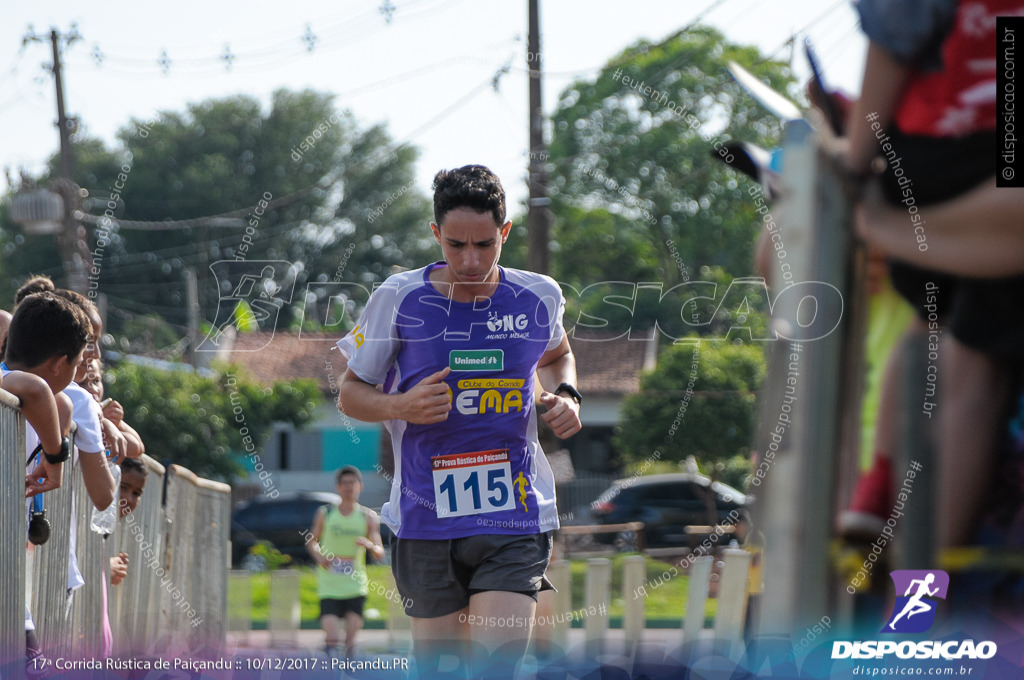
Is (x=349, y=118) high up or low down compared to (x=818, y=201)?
up

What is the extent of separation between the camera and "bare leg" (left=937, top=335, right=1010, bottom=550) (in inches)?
70.2

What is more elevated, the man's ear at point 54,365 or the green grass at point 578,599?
the man's ear at point 54,365

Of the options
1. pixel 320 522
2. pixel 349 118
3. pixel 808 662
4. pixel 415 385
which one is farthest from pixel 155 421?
pixel 808 662

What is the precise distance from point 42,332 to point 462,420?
127 centimetres

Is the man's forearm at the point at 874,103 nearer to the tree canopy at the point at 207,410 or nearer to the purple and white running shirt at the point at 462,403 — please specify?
the purple and white running shirt at the point at 462,403

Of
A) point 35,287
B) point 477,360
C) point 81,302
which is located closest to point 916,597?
point 477,360

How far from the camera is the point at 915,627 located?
6.48 feet

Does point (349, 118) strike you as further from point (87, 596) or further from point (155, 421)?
point (155, 421)

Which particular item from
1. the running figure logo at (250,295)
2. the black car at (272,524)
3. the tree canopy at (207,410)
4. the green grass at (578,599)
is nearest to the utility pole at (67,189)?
the tree canopy at (207,410)

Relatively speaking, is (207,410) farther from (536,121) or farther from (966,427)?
(966,427)

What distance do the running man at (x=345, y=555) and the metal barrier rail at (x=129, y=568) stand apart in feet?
1.98

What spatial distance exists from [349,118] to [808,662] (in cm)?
288

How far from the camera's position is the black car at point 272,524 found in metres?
12.6

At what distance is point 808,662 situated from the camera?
203 centimetres
